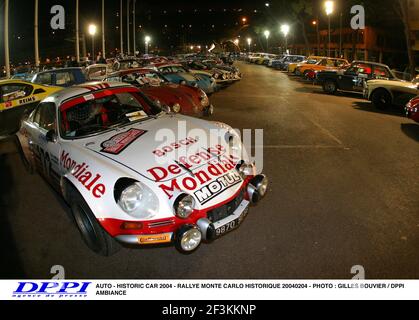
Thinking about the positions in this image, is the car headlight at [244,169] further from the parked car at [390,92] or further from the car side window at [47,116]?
the parked car at [390,92]

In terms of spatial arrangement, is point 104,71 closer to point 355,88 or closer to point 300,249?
point 355,88

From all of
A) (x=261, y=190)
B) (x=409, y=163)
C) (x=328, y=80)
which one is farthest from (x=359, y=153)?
(x=328, y=80)

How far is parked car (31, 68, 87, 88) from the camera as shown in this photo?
39.4ft

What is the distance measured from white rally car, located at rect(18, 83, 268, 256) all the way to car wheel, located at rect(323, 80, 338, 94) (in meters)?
13.0

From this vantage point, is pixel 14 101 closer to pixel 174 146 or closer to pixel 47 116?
pixel 47 116

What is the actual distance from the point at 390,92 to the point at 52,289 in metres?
12.1

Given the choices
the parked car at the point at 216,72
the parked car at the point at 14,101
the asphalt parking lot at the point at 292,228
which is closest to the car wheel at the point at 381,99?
the asphalt parking lot at the point at 292,228

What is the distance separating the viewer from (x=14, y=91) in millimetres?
9453

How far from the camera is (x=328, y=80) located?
1702 cm

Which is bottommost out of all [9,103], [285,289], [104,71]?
[285,289]

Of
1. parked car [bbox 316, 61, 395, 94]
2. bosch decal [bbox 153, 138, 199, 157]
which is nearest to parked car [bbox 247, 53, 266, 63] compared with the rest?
parked car [bbox 316, 61, 395, 94]

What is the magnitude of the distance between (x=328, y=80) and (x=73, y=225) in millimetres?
14781

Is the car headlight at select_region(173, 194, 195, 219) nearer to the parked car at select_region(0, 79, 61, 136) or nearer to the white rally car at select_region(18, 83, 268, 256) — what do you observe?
the white rally car at select_region(18, 83, 268, 256)

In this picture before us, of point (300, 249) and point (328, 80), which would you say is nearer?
point (300, 249)
